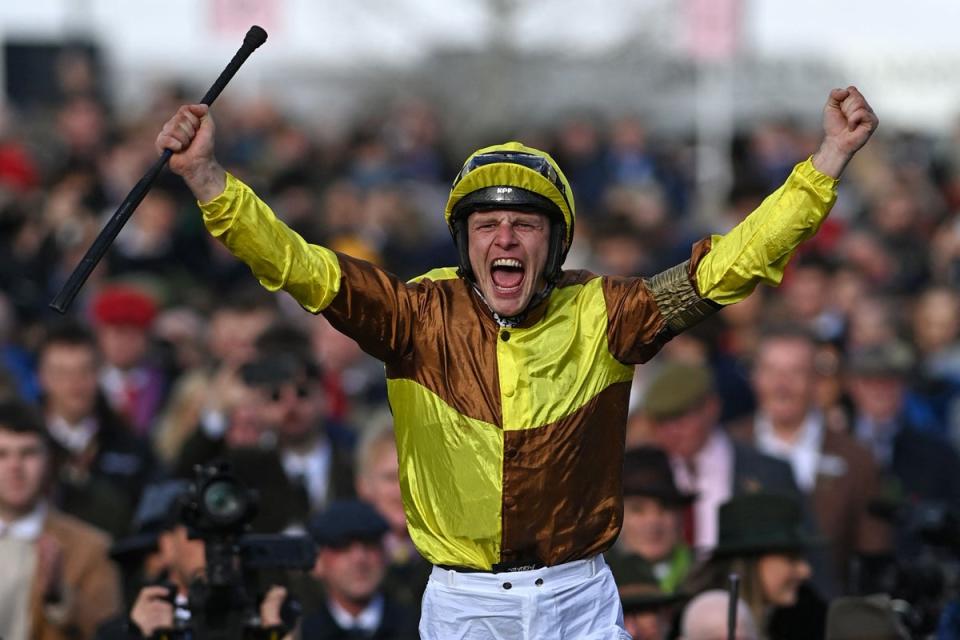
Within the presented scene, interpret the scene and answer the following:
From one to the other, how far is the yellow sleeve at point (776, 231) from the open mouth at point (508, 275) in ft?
1.66

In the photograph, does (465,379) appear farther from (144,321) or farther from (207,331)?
(207,331)

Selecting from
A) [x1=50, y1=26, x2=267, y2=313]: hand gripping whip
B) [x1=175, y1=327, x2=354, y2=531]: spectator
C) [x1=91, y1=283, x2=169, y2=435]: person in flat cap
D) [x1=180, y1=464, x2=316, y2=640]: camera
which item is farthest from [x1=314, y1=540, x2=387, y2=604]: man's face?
[x1=91, y1=283, x2=169, y2=435]: person in flat cap

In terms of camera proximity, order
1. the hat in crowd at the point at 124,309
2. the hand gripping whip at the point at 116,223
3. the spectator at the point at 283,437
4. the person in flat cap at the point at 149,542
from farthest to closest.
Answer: the hat in crowd at the point at 124,309, the spectator at the point at 283,437, the person in flat cap at the point at 149,542, the hand gripping whip at the point at 116,223

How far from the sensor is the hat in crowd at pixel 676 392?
9.56 meters

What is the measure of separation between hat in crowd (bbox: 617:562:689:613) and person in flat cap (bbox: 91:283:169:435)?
4.09 m

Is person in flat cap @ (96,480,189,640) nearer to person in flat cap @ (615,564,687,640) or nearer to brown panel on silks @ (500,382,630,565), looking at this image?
person in flat cap @ (615,564,687,640)

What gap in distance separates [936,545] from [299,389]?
293 cm

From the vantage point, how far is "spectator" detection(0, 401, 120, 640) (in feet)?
25.8

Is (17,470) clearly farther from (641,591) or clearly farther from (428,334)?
(428,334)

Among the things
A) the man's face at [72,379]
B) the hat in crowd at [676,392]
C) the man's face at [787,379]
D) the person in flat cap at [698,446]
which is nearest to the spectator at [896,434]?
the man's face at [787,379]

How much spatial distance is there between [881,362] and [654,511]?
3205 mm

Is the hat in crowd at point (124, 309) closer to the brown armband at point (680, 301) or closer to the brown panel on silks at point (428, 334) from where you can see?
the brown panel on silks at point (428, 334)

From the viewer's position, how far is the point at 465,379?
577 cm

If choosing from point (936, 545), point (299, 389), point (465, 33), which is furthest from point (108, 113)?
point (936, 545)
